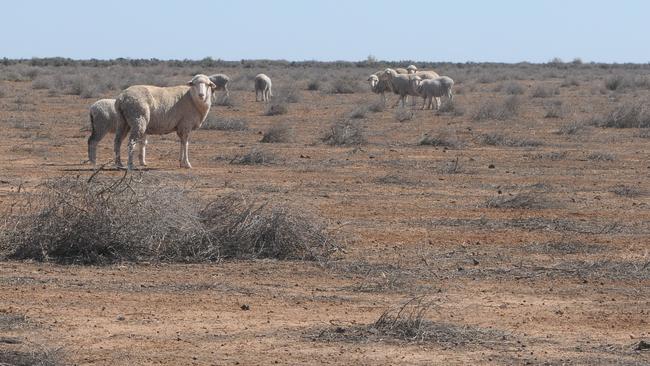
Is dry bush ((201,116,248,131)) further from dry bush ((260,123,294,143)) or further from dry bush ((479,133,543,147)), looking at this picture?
dry bush ((479,133,543,147))

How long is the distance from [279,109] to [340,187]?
18530 mm

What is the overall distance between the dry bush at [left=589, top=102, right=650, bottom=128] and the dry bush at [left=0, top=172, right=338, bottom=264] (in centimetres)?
2046

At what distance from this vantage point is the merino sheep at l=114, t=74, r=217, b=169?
18547 millimetres

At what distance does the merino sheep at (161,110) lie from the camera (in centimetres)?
1855

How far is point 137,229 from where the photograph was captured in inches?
448

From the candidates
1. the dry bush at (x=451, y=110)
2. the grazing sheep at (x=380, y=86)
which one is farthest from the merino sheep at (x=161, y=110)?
the grazing sheep at (x=380, y=86)

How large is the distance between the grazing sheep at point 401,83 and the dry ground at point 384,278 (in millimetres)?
17511

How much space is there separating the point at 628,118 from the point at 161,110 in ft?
51.7

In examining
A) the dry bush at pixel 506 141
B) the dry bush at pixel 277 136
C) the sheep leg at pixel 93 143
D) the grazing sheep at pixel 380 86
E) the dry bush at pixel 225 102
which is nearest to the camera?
the sheep leg at pixel 93 143

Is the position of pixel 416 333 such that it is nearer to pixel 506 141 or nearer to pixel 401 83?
pixel 506 141

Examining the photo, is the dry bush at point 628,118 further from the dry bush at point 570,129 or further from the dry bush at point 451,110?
the dry bush at point 451,110

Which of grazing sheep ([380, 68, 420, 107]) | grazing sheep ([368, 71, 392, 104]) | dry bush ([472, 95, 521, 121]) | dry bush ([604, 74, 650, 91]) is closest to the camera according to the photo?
dry bush ([472, 95, 521, 121])

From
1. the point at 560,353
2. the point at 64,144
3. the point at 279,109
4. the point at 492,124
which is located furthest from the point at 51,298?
the point at 279,109

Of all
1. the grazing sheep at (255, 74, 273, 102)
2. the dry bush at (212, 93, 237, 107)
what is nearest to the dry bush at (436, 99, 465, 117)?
the dry bush at (212, 93, 237, 107)
